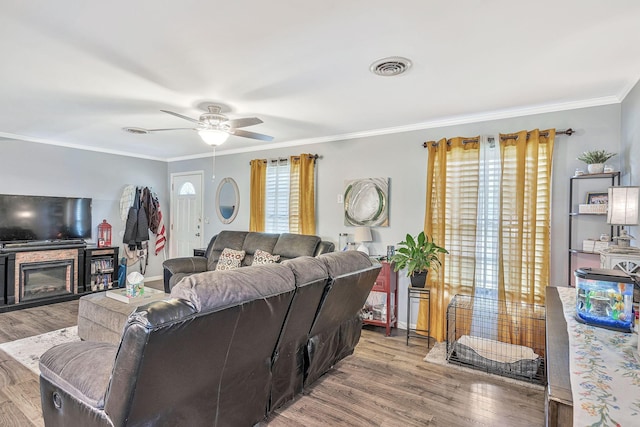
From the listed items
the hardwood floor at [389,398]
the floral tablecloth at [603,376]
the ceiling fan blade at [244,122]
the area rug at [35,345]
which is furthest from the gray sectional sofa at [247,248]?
the floral tablecloth at [603,376]

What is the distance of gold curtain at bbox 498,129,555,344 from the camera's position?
317 centimetres

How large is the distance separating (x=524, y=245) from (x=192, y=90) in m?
3.30

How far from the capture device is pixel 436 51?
2154 millimetres

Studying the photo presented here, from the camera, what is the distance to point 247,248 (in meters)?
4.71

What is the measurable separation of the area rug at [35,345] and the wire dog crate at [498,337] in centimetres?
369

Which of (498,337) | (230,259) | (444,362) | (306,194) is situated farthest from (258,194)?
(498,337)

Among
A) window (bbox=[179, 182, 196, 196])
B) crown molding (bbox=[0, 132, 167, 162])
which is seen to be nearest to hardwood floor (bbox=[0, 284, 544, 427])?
crown molding (bbox=[0, 132, 167, 162])

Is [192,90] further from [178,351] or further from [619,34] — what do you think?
[619,34]

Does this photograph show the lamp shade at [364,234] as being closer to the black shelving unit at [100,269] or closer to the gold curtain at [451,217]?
the gold curtain at [451,217]

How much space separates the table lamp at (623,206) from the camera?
2.25 metres

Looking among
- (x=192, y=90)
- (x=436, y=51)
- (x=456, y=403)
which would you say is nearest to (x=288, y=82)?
(x=192, y=90)

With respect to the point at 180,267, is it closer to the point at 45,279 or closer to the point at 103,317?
the point at 103,317

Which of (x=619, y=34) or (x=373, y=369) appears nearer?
(x=619, y=34)

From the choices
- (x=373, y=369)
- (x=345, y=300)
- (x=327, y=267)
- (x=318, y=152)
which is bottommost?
(x=373, y=369)
